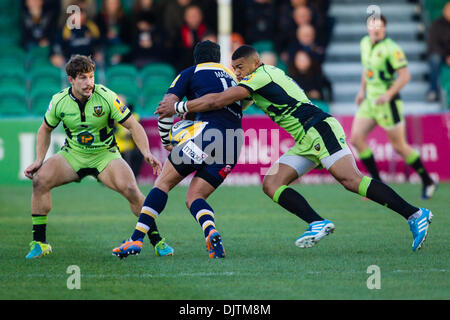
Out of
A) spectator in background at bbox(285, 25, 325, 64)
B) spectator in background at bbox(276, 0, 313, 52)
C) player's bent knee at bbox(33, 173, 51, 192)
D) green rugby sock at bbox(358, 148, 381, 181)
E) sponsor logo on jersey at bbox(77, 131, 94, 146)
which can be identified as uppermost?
spectator in background at bbox(276, 0, 313, 52)

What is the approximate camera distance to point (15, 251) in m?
8.45

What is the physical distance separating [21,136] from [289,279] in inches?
408

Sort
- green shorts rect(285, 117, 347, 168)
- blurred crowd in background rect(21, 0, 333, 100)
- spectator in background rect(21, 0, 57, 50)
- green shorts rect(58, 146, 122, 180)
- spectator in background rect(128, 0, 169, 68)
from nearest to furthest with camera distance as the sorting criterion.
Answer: green shorts rect(285, 117, 347, 168) → green shorts rect(58, 146, 122, 180) → blurred crowd in background rect(21, 0, 333, 100) → spectator in background rect(128, 0, 169, 68) → spectator in background rect(21, 0, 57, 50)

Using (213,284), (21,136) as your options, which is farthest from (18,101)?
(213,284)

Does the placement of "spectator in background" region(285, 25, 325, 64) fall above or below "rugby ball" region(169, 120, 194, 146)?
above

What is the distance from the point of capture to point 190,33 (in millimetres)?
18375

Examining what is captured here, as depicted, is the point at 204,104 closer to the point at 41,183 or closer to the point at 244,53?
the point at 244,53

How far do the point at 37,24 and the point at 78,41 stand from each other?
5.92ft

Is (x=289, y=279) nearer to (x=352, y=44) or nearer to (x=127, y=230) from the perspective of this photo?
(x=127, y=230)

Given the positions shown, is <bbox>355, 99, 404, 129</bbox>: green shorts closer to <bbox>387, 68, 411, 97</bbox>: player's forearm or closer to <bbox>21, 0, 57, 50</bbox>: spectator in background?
<bbox>387, 68, 411, 97</bbox>: player's forearm

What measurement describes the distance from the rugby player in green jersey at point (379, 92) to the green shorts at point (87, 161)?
18.1 feet

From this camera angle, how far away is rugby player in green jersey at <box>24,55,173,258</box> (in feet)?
26.7

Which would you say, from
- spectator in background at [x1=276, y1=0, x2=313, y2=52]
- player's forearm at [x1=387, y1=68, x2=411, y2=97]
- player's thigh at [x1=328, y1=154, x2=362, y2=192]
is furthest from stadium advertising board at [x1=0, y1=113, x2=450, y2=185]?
player's thigh at [x1=328, y1=154, x2=362, y2=192]

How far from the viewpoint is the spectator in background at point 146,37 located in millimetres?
18438
